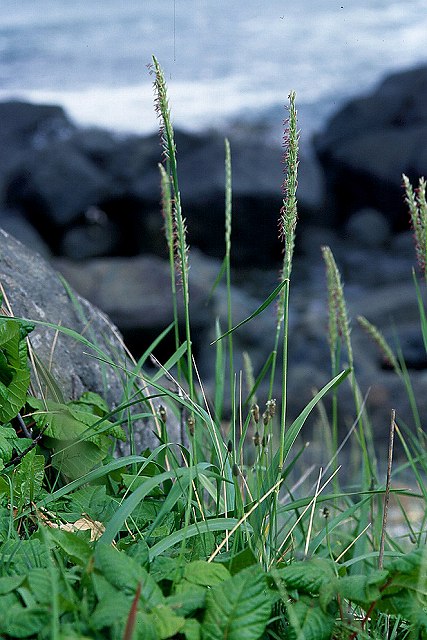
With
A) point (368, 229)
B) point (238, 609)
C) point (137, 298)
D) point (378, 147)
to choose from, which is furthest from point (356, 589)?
point (378, 147)

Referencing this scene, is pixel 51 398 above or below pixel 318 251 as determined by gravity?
above

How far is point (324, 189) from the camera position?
12.5m

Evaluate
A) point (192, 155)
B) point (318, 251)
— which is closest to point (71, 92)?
point (192, 155)

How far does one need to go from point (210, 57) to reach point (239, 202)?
650cm

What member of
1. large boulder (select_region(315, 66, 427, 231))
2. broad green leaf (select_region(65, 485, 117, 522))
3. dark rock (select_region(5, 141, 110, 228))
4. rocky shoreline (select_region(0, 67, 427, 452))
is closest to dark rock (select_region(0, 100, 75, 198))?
Answer: rocky shoreline (select_region(0, 67, 427, 452))

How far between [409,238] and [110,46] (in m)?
7.93

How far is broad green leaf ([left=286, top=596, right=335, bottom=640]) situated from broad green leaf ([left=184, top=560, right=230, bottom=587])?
11 centimetres

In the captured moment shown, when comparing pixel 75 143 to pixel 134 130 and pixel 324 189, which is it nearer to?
pixel 134 130

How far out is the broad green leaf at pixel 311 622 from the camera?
108 centimetres

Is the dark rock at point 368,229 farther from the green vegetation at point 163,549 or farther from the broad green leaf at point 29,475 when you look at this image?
the broad green leaf at point 29,475

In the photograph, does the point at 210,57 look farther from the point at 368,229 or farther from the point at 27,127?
the point at 368,229

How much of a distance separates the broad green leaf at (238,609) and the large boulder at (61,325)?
0.78 meters

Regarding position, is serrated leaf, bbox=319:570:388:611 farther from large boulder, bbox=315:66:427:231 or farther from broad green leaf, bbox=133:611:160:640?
large boulder, bbox=315:66:427:231

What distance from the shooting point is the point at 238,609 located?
3.44ft
